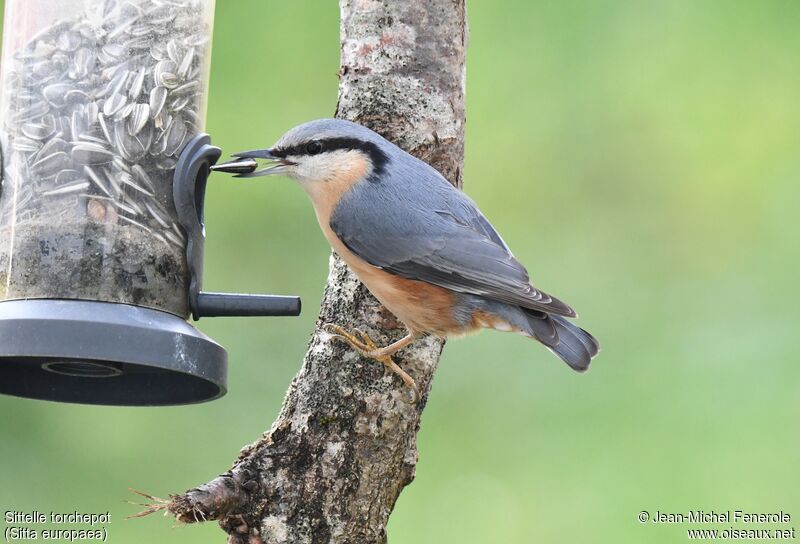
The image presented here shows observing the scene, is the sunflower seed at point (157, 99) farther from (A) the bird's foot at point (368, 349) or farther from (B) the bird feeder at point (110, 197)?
(A) the bird's foot at point (368, 349)

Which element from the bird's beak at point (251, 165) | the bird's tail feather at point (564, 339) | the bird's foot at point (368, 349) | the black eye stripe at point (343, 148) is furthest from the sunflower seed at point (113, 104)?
the bird's tail feather at point (564, 339)

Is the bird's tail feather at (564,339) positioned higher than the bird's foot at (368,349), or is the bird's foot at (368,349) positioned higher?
the bird's tail feather at (564,339)

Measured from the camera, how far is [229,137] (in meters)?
4.83

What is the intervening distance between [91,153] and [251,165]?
0.45 metres

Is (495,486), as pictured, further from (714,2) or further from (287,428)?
(714,2)

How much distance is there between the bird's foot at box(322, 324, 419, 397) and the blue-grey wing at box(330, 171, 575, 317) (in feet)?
1.22

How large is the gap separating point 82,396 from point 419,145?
1110 mm

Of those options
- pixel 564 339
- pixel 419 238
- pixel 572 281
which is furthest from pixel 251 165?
pixel 572 281

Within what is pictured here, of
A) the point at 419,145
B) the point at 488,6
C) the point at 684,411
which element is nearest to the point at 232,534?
the point at 419,145

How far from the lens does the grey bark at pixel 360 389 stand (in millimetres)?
2756

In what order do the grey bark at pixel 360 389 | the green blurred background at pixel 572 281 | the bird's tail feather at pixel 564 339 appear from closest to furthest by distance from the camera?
the grey bark at pixel 360 389 → the bird's tail feather at pixel 564 339 → the green blurred background at pixel 572 281

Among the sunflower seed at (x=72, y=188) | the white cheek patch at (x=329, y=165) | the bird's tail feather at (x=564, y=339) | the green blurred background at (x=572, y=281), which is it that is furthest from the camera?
the green blurred background at (x=572, y=281)

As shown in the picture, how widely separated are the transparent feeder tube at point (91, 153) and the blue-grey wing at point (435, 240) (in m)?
0.53

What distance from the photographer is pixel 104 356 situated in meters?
2.79
